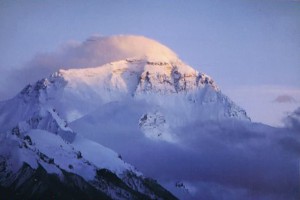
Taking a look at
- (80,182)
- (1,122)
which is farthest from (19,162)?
(1,122)

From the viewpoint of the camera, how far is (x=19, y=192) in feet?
314

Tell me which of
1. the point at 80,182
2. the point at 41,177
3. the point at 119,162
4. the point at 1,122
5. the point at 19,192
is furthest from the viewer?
the point at 1,122

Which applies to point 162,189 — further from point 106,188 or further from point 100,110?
point 100,110

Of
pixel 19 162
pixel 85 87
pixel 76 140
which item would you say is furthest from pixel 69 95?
pixel 19 162

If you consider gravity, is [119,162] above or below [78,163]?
above

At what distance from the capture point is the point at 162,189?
469 feet

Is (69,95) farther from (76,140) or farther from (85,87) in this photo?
(76,140)

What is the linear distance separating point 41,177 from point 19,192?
657cm

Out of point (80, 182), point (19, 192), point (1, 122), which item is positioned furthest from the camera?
point (1, 122)

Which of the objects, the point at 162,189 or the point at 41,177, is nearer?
the point at 41,177

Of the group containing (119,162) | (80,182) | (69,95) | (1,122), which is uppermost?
(69,95)

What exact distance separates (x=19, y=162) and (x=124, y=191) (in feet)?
77.1

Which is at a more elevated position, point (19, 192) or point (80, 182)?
point (80, 182)

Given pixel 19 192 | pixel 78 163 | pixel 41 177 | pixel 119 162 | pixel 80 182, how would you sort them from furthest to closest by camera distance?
pixel 119 162 < pixel 78 163 < pixel 80 182 < pixel 41 177 < pixel 19 192
